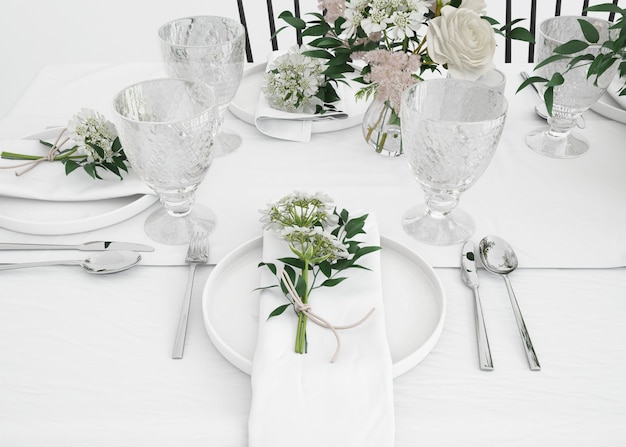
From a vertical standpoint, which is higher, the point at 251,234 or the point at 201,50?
the point at 201,50

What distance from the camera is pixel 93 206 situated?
769 mm

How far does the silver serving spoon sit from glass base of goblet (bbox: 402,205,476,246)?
0.33 m

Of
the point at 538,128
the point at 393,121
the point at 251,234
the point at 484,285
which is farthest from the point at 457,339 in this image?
the point at 538,128

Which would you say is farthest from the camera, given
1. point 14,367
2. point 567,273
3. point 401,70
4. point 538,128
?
point 538,128

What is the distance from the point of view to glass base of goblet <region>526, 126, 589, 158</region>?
896 mm

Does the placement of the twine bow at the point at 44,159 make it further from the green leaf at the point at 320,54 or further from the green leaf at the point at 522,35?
the green leaf at the point at 522,35

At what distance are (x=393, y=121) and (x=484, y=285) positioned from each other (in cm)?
33

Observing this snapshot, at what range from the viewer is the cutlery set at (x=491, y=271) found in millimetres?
560

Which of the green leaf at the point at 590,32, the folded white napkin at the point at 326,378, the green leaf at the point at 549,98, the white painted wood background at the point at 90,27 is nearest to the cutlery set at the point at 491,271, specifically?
the folded white napkin at the point at 326,378

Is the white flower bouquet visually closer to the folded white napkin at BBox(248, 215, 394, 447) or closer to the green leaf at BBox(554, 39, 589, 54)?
the green leaf at BBox(554, 39, 589, 54)

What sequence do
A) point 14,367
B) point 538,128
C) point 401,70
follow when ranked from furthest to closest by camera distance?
point 538,128
point 401,70
point 14,367

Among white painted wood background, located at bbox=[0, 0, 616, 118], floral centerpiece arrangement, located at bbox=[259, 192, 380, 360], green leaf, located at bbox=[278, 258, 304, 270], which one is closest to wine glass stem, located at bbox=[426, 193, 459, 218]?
floral centerpiece arrangement, located at bbox=[259, 192, 380, 360]

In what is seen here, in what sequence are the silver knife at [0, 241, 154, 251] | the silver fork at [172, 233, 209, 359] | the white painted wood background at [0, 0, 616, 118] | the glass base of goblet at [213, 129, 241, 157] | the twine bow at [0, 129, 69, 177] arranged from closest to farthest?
the silver fork at [172, 233, 209, 359] → the silver knife at [0, 241, 154, 251] → the twine bow at [0, 129, 69, 177] → the glass base of goblet at [213, 129, 241, 157] → the white painted wood background at [0, 0, 616, 118]

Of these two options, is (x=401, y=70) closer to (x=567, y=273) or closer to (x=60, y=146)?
(x=567, y=273)
